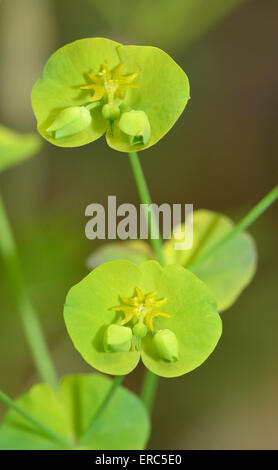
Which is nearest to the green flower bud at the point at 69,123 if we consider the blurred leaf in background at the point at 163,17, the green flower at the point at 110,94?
the green flower at the point at 110,94

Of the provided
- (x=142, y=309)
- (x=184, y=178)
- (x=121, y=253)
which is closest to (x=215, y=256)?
(x=121, y=253)

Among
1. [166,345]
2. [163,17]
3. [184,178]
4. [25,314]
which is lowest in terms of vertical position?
[166,345]

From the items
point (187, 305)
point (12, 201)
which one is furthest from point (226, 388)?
point (187, 305)

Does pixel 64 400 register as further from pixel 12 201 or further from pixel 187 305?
pixel 12 201

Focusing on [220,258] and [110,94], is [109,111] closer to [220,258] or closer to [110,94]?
[110,94]

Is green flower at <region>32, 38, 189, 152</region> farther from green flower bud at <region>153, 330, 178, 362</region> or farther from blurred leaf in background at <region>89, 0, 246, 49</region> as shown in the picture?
blurred leaf in background at <region>89, 0, 246, 49</region>

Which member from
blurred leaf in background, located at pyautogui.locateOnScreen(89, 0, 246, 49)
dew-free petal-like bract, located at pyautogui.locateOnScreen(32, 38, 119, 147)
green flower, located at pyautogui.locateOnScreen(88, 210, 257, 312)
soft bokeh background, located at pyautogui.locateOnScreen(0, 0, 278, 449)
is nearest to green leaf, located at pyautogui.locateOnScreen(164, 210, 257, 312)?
green flower, located at pyautogui.locateOnScreen(88, 210, 257, 312)
